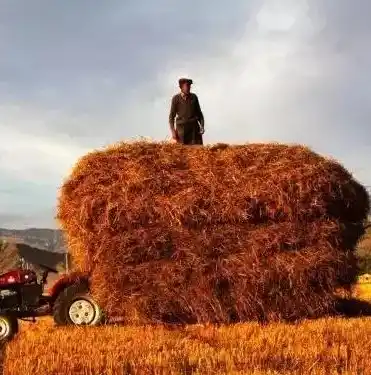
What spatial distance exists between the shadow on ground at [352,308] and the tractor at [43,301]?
3735 millimetres

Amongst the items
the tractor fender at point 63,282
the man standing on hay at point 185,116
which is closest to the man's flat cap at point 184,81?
the man standing on hay at point 185,116

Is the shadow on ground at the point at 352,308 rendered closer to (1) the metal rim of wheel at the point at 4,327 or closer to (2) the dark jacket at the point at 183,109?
(2) the dark jacket at the point at 183,109

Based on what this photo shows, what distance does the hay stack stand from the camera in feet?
30.8

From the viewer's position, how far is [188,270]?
9.41 metres

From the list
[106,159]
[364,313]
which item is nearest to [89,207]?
[106,159]

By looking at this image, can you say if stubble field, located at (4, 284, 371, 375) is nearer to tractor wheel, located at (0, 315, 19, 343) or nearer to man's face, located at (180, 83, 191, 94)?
tractor wheel, located at (0, 315, 19, 343)

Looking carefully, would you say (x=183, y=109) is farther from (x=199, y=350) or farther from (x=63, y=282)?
(x=199, y=350)

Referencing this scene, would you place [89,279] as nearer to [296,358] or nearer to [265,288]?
[265,288]

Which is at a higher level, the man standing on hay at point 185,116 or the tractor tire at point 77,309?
the man standing on hay at point 185,116

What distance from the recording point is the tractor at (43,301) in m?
9.90

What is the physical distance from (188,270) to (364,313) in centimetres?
387

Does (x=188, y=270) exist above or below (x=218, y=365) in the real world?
above

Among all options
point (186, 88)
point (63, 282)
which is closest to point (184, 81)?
Answer: point (186, 88)

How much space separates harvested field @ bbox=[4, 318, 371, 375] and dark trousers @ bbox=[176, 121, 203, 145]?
3735mm
